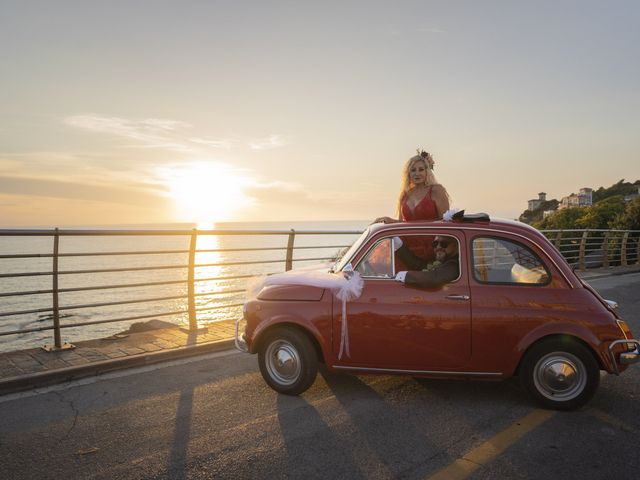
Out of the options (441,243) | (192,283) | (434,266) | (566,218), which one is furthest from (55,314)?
(566,218)

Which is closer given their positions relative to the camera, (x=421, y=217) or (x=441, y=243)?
(x=441, y=243)

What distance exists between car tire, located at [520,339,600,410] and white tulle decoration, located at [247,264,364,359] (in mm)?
1646

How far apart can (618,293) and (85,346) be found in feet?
37.5

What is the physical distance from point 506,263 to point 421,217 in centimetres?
143

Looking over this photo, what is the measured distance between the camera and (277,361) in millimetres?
5223

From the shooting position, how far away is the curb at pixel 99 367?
5.44m

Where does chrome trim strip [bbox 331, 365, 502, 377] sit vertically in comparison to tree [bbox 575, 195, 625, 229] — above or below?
below

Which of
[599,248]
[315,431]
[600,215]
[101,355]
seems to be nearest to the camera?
[315,431]

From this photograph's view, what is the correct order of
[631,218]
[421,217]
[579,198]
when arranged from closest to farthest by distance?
[421,217] < [631,218] < [579,198]

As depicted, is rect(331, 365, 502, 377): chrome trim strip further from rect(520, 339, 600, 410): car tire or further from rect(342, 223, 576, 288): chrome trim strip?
rect(342, 223, 576, 288): chrome trim strip

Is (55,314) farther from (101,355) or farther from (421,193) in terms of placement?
(421,193)

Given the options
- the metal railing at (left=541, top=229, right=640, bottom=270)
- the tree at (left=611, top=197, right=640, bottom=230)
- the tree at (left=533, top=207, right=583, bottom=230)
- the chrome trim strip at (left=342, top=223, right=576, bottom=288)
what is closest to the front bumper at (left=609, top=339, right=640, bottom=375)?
the chrome trim strip at (left=342, top=223, right=576, bottom=288)

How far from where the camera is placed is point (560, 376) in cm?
466

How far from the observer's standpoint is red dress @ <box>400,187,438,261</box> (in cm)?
514
